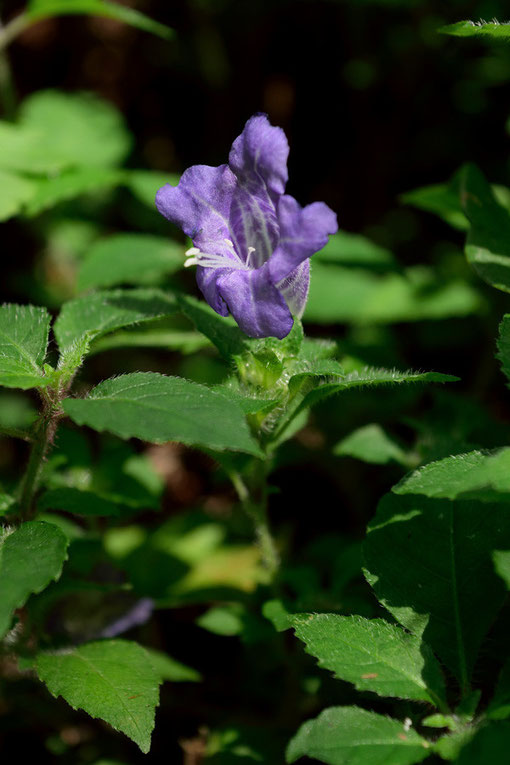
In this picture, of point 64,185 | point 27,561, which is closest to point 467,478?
point 27,561

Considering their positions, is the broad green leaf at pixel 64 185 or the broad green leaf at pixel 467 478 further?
the broad green leaf at pixel 64 185

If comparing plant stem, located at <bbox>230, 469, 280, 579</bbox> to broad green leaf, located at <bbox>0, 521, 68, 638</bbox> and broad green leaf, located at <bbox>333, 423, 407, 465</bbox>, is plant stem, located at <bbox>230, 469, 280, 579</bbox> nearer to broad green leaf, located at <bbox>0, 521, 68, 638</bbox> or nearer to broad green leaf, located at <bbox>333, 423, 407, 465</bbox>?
broad green leaf, located at <bbox>333, 423, 407, 465</bbox>

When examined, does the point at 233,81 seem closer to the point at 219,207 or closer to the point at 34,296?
the point at 34,296

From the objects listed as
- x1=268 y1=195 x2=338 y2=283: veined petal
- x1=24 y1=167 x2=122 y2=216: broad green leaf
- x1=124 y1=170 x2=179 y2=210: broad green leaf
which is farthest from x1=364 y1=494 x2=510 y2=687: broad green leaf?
x1=124 y1=170 x2=179 y2=210: broad green leaf

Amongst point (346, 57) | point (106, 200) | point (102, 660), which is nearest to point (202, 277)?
point (102, 660)

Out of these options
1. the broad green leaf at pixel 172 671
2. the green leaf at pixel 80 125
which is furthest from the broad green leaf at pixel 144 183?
the broad green leaf at pixel 172 671

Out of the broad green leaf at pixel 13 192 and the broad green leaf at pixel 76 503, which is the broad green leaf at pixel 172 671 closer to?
the broad green leaf at pixel 76 503

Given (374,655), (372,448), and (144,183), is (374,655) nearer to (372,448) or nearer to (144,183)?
(372,448)
